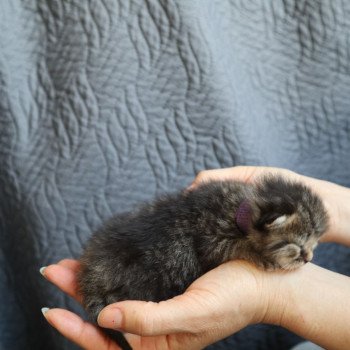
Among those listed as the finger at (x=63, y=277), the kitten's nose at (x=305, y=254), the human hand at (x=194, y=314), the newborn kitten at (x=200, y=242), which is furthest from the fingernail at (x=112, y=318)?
the kitten's nose at (x=305, y=254)

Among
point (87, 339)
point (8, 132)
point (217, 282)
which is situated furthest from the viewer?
point (8, 132)

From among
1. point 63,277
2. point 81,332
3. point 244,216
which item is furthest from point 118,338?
point 244,216

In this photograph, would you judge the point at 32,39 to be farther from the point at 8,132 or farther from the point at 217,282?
the point at 217,282

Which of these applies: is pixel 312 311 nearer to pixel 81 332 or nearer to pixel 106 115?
pixel 81 332

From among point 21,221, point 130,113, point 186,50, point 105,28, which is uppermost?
point 105,28

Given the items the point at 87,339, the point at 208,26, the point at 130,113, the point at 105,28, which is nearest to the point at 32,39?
the point at 105,28

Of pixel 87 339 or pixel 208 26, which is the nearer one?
pixel 87 339

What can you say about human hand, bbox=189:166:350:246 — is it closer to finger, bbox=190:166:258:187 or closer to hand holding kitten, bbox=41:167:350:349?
finger, bbox=190:166:258:187
